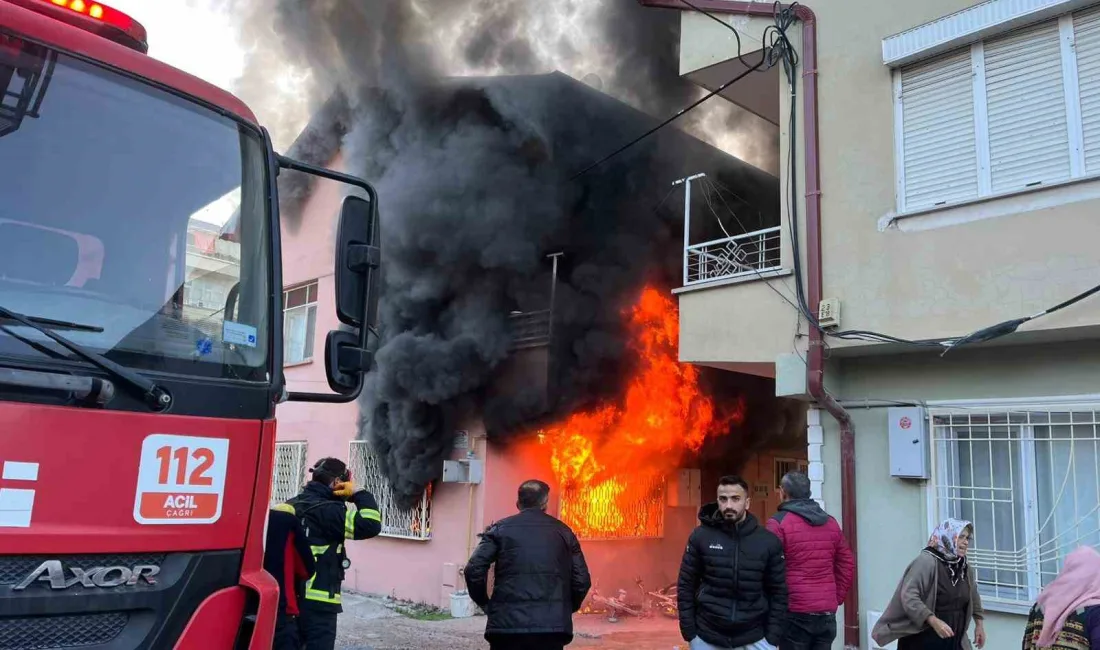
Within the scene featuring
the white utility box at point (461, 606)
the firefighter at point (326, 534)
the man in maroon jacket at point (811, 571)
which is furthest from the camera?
the white utility box at point (461, 606)

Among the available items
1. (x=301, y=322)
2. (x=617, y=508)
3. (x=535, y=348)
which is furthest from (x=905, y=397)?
(x=301, y=322)

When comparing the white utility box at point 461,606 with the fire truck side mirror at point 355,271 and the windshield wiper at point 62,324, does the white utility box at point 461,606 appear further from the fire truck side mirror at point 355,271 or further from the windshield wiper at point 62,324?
the windshield wiper at point 62,324

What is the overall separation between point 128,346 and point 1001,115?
21.1ft

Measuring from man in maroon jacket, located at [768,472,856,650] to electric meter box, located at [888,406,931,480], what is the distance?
4.75 ft

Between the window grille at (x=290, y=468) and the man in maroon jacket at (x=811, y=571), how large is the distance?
1037cm

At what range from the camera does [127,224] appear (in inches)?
115

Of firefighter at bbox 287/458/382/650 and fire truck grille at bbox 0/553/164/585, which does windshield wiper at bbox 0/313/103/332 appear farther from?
firefighter at bbox 287/458/382/650

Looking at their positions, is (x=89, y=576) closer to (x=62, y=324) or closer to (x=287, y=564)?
(x=62, y=324)

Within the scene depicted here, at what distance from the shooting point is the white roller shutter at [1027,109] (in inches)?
238

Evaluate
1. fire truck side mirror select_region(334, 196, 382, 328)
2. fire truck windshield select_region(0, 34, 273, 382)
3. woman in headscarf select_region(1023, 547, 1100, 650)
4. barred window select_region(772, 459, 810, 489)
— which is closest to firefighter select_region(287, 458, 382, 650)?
fire truck side mirror select_region(334, 196, 382, 328)

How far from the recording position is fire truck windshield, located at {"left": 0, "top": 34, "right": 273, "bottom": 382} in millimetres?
2664

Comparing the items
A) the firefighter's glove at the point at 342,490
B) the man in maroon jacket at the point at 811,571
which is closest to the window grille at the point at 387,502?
the firefighter's glove at the point at 342,490

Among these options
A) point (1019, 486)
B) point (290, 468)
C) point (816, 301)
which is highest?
point (816, 301)

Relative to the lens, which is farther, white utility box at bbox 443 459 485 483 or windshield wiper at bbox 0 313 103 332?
white utility box at bbox 443 459 485 483
